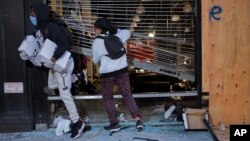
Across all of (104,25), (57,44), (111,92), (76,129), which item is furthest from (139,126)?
(57,44)

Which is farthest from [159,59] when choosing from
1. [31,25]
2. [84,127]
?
[31,25]

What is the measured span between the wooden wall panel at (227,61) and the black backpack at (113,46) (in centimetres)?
124

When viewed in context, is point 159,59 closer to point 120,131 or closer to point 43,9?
point 120,131

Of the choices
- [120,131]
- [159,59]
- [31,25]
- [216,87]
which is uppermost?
[31,25]

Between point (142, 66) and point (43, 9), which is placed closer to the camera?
point (43, 9)

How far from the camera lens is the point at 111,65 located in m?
6.02

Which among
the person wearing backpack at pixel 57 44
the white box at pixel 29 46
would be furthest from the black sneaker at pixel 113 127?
the white box at pixel 29 46

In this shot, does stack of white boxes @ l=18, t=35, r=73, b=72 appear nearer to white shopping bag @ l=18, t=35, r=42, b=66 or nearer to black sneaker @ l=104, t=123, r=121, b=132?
white shopping bag @ l=18, t=35, r=42, b=66

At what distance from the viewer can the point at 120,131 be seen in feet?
20.5

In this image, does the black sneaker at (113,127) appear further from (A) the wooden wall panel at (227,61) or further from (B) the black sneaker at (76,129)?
(A) the wooden wall panel at (227,61)

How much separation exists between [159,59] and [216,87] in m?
0.97

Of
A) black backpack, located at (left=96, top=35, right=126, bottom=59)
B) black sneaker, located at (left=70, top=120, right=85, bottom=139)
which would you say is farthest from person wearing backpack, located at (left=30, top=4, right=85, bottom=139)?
black backpack, located at (left=96, top=35, right=126, bottom=59)

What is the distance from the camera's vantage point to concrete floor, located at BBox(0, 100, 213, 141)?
5973 mm

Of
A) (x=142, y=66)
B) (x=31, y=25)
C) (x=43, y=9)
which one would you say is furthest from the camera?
(x=142, y=66)
